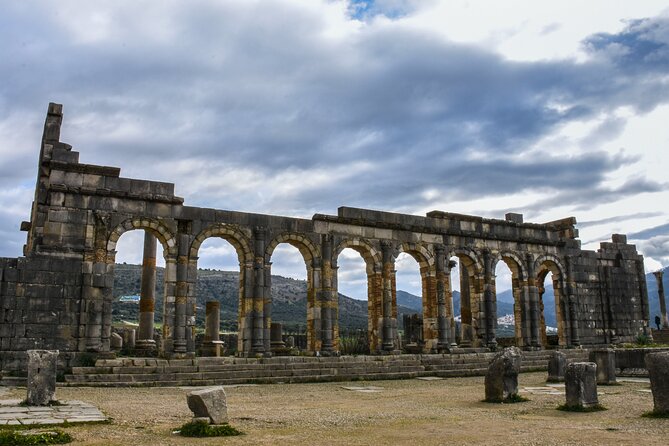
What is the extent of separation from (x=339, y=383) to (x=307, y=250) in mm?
5727

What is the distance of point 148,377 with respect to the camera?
17.6 meters

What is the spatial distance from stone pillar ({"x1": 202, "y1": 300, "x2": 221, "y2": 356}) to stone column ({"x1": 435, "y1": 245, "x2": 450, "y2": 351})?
350 inches

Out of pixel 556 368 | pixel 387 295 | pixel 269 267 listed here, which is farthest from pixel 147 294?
pixel 556 368

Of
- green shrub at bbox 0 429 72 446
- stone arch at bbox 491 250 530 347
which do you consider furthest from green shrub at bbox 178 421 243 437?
stone arch at bbox 491 250 530 347

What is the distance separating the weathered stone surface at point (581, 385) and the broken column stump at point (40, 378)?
9.53 m

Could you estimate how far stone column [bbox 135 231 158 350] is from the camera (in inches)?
899

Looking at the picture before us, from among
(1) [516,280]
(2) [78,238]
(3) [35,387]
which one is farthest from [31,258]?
(1) [516,280]

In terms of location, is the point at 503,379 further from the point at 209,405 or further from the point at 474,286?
the point at 474,286

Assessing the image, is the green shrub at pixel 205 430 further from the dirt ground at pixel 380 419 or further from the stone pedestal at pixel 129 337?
the stone pedestal at pixel 129 337

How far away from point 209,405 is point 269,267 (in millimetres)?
13255

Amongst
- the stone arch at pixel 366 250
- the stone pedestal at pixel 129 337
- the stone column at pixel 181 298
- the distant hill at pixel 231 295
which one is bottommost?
the stone pedestal at pixel 129 337

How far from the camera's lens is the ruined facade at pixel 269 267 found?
1839 cm

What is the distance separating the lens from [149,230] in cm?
2036

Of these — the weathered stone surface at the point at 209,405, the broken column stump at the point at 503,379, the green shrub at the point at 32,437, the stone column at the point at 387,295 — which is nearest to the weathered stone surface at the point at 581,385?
the broken column stump at the point at 503,379
